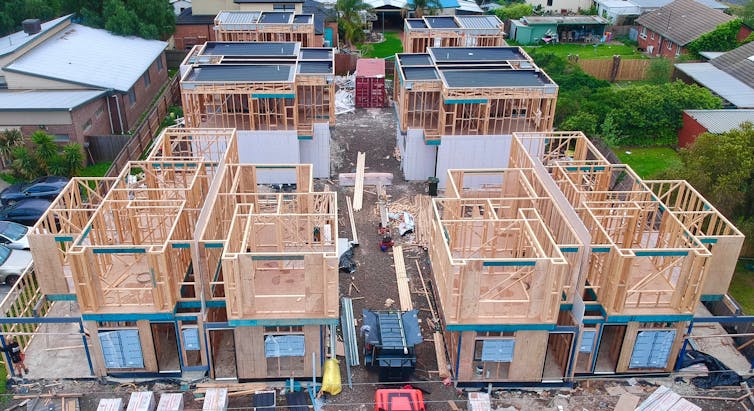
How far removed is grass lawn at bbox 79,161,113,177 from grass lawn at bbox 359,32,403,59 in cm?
2773

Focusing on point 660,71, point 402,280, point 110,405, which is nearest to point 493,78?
point 402,280

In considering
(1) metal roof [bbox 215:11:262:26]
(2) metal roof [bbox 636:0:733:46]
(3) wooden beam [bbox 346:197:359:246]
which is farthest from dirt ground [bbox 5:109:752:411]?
(2) metal roof [bbox 636:0:733:46]

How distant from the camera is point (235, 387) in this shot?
850 inches

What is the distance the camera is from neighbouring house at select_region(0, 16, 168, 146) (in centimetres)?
3553

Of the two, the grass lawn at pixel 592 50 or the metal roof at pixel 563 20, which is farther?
the metal roof at pixel 563 20

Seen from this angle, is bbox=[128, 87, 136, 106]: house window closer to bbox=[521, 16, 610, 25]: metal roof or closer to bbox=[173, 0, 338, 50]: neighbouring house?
bbox=[173, 0, 338, 50]: neighbouring house

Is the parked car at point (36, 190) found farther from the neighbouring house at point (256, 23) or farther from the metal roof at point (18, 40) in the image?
the neighbouring house at point (256, 23)

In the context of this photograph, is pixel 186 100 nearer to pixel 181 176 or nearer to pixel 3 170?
pixel 181 176

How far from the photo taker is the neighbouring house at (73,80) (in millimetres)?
35531

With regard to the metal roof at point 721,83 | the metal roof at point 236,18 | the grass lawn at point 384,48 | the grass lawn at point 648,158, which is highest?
the metal roof at point 236,18

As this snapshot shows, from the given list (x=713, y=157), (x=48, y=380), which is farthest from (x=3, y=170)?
(x=713, y=157)

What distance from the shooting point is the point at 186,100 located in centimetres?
3350

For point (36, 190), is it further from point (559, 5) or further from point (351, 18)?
point (559, 5)

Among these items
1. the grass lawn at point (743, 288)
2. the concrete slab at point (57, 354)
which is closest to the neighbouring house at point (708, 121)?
the grass lawn at point (743, 288)
